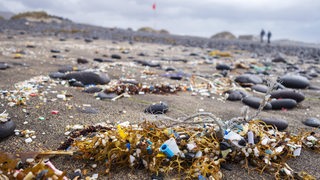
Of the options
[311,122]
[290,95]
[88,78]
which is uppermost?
[88,78]

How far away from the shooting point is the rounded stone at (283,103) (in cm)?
385

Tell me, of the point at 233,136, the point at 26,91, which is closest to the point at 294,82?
Result: the point at 233,136

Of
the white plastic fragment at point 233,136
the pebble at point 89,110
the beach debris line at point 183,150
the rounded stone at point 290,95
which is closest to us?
the beach debris line at point 183,150

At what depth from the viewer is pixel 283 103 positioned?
3.86 meters

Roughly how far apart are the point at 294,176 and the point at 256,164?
26 cm

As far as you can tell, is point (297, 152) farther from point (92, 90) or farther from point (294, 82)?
point (294, 82)

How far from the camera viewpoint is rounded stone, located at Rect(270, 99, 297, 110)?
3.85 m

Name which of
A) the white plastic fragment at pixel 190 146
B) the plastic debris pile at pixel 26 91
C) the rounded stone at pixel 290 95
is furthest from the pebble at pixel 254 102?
the plastic debris pile at pixel 26 91

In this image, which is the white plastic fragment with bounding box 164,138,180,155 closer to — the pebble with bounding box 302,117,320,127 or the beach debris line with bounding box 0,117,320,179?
the beach debris line with bounding box 0,117,320,179

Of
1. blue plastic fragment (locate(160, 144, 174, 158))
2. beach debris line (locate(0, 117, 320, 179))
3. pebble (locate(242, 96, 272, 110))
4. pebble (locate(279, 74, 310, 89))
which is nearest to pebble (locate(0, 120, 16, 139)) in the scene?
beach debris line (locate(0, 117, 320, 179))

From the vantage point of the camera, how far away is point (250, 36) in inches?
1686

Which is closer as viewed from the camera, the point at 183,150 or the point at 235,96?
the point at 183,150

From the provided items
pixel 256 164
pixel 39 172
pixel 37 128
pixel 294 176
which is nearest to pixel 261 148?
pixel 256 164

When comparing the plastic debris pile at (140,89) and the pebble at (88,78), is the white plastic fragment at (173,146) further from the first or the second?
the pebble at (88,78)
